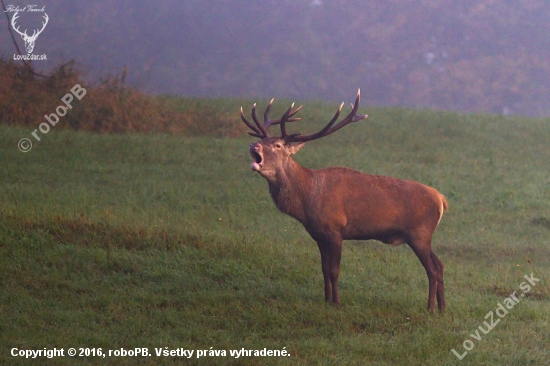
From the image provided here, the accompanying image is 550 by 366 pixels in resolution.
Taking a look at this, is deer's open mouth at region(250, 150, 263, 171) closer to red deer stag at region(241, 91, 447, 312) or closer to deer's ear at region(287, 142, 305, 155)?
red deer stag at region(241, 91, 447, 312)

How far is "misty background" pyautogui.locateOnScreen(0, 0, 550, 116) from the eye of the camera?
35.2 meters

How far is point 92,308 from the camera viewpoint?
824cm

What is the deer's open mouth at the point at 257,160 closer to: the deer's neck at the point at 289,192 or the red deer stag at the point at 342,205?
the red deer stag at the point at 342,205

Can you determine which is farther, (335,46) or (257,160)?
(335,46)

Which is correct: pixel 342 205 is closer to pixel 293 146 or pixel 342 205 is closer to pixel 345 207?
pixel 345 207

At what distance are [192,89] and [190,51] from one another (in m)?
2.82

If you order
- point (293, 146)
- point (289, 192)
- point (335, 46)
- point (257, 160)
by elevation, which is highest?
point (335, 46)

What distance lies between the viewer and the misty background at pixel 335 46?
35.2 m

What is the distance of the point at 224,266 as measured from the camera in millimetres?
9727

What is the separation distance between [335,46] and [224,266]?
33388mm

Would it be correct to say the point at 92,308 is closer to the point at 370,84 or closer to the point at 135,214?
the point at 135,214

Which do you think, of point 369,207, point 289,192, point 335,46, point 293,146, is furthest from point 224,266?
point 335,46

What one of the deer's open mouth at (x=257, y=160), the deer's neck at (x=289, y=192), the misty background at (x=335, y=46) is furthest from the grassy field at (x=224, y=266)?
the misty background at (x=335, y=46)

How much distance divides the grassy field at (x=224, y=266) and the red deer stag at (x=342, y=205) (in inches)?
24.2
